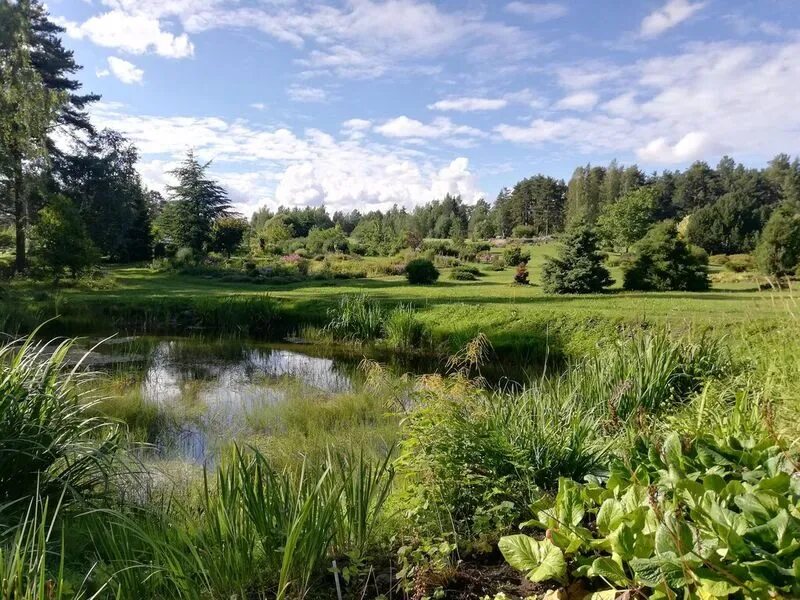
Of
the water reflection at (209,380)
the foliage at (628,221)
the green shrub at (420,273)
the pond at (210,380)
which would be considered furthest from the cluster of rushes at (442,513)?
the foliage at (628,221)

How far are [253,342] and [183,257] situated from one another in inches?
610

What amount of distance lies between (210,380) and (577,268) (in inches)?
466

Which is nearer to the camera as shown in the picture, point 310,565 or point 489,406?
point 310,565

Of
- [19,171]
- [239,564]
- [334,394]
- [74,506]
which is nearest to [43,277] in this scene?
[19,171]

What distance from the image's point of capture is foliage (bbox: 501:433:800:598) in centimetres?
160

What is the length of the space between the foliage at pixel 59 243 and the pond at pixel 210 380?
28.2ft

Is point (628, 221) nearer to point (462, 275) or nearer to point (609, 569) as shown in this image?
point (462, 275)

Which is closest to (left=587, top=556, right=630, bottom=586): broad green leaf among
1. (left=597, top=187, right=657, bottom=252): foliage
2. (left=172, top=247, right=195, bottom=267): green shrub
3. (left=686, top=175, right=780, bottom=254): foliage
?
(left=172, top=247, right=195, bottom=267): green shrub

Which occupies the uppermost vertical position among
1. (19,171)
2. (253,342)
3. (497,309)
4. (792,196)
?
(792,196)

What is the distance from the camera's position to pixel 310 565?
228 centimetres

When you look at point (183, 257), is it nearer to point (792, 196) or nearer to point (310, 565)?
point (310, 565)

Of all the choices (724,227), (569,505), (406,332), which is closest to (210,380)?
(406,332)

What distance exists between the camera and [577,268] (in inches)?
660

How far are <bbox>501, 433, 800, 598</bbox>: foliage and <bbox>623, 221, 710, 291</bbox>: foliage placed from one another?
1586 cm
